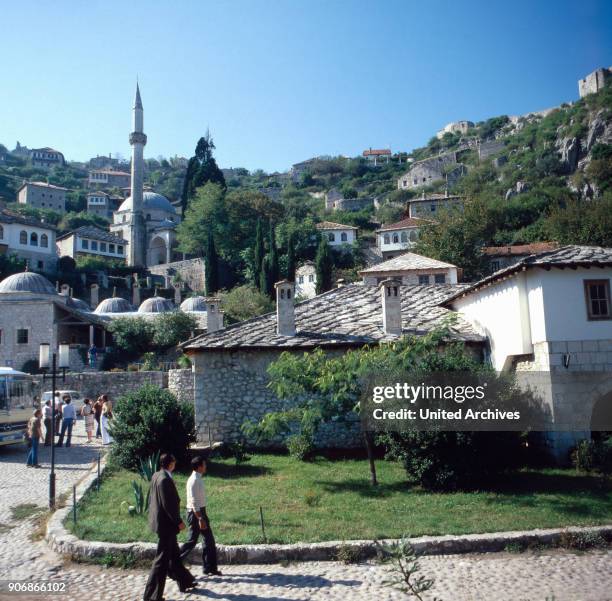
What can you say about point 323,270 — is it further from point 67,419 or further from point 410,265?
point 67,419

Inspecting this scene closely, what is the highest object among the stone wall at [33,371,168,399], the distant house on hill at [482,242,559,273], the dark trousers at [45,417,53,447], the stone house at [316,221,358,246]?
the stone house at [316,221,358,246]

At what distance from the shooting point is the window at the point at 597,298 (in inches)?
467

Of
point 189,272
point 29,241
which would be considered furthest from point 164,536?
point 29,241

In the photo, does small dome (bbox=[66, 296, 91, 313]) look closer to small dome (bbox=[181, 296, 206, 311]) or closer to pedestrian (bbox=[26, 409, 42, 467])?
small dome (bbox=[181, 296, 206, 311])

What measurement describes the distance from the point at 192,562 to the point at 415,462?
4.58 meters

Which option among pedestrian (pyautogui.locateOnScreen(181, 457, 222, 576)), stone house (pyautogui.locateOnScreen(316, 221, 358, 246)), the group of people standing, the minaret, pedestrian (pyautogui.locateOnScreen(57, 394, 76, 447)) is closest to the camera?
pedestrian (pyautogui.locateOnScreen(181, 457, 222, 576))

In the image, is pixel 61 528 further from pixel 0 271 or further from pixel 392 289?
pixel 0 271

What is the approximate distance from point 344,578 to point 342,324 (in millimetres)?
9364

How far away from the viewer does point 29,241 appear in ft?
184

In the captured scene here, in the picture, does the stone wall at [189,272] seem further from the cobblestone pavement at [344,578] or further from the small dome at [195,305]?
the cobblestone pavement at [344,578]

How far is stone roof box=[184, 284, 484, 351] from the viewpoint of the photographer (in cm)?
1435

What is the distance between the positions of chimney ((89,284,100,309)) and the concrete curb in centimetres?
4834

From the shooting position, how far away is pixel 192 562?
743 centimetres

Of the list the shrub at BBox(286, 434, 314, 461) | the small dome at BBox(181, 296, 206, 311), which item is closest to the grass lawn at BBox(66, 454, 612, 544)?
the shrub at BBox(286, 434, 314, 461)
